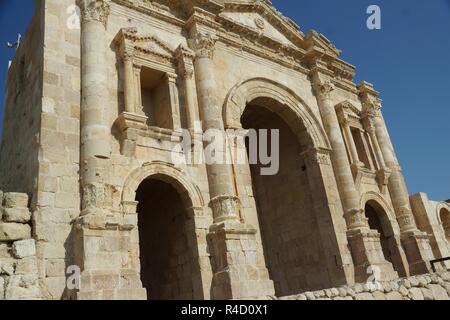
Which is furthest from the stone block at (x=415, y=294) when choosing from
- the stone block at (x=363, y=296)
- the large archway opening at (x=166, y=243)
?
the large archway opening at (x=166, y=243)

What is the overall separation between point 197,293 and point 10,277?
425 cm

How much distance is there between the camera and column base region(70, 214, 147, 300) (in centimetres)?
763

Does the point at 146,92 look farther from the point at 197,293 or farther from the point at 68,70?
the point at 197,293

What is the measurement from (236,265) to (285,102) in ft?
23.8

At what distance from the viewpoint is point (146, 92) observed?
40.9ft

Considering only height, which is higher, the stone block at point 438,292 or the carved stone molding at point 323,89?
the carved stone molding at point 323,89

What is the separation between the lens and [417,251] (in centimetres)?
1573

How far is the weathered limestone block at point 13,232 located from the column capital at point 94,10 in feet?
17.8

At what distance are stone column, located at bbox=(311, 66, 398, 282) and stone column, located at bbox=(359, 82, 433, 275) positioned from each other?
2.73 meters

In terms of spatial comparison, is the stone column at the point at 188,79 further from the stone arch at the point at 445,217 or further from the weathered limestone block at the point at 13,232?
the stone arch at the point at 445,217

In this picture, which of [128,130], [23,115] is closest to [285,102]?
[128,130]

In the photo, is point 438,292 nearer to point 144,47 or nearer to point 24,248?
point 24,248

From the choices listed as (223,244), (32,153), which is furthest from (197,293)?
(32,153)

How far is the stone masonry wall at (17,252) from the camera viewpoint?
7.21 metres
